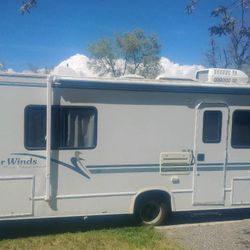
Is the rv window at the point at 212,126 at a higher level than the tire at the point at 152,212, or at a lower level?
higher

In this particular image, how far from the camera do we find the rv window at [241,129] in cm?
879

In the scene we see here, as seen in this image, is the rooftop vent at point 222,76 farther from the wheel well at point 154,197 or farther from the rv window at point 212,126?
the wheel well at point 154,197

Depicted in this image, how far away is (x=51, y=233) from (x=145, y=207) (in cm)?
183

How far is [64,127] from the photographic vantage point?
305 inches

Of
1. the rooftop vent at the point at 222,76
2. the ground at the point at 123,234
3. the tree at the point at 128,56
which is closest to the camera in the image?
the ground at the point at 123,234

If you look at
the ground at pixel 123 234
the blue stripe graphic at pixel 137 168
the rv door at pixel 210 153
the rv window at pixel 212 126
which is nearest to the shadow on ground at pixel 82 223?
the ground at pixel 123 234

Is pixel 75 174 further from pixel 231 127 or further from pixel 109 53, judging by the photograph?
pixel 109 53

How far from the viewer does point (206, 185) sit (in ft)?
28.1

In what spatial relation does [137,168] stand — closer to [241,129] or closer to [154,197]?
[154,197]

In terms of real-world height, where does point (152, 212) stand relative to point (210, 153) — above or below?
below

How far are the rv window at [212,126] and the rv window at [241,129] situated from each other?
34 cm

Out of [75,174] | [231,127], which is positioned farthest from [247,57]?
[75,174]

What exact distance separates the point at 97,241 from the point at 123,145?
1.75 metres

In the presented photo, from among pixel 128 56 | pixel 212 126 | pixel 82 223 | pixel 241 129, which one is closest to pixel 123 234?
pixel 82 223
